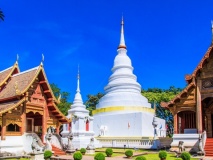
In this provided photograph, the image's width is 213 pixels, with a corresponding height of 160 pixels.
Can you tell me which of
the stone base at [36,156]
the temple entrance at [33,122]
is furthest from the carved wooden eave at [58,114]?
the stone base at [36,156]

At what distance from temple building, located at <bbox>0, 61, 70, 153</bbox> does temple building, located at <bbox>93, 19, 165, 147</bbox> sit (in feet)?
61.1

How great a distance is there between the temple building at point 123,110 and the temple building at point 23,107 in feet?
61.1

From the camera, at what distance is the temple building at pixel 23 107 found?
20484 millimetres

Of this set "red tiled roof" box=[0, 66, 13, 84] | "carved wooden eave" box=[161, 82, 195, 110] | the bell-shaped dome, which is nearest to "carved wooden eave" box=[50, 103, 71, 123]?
"red tiled roof" box=[0, 66, 13, 84]

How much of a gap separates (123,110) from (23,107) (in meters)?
23.6

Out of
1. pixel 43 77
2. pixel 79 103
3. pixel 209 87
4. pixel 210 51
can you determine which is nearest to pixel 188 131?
pixel 209 87

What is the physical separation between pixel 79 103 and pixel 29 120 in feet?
62.7

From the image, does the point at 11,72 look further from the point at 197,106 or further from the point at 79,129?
the point at 197,106

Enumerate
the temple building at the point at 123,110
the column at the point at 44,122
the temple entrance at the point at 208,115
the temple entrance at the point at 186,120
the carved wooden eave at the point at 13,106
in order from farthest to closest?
1. the temple building at the point at 123,110
2. the temple entrance at the point at 186,120
3. the temple entrance at the point at 208,115
4. the column at the point at 44,122
5. the carved wooden eave at the point at 13,106

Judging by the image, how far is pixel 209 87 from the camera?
23.6 meters

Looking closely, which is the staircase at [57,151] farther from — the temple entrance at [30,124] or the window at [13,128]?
the window at [13,128]

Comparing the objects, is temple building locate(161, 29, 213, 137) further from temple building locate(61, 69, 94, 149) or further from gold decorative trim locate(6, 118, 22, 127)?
temple building locate(61, 69, 94, 149)

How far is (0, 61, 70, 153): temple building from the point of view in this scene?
2048cm

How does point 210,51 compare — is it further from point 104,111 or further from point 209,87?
point 104,111
